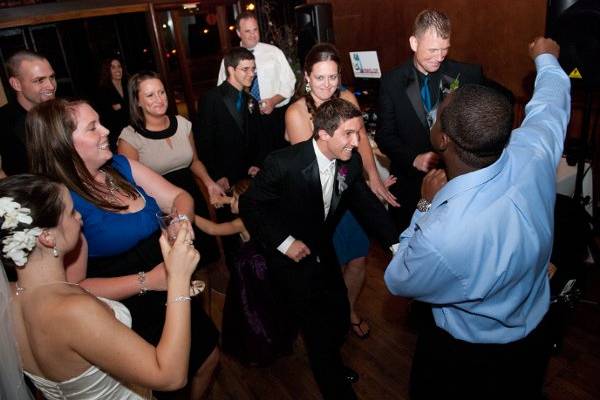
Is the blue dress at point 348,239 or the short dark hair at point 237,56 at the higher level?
the short dark hair at point 237,56

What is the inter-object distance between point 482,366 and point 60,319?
140 cm

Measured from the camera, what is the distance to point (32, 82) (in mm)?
2613

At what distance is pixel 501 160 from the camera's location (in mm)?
1251

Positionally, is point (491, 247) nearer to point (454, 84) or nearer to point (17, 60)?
point (454, 84)

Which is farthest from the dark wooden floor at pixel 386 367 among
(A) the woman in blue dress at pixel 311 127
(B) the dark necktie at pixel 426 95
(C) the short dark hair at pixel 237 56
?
(C) the short dark hair at pixel 237 56

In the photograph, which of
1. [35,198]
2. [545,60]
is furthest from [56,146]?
[545,60]

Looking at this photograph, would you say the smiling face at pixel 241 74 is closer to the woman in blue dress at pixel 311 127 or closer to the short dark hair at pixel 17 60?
the woman in blue dress at pixel 311 127

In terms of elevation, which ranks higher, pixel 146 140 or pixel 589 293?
pixel 146 140

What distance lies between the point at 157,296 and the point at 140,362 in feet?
2.24

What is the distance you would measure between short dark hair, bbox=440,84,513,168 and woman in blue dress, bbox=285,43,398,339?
1321mm

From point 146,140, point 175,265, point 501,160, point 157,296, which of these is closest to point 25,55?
point 146,140

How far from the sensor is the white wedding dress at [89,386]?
4.12 feet

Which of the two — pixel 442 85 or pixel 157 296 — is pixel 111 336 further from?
pixel 442 85

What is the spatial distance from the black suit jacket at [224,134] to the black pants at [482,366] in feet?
6.90
